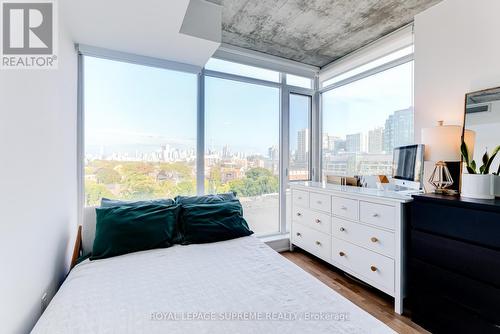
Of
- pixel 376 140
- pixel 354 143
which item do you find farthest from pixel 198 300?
pixel 354 143

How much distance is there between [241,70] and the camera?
311 centimetres

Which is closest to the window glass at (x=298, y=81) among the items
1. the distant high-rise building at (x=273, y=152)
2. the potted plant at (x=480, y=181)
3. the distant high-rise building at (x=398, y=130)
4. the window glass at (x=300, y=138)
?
the window glass at (x=300, y=138)

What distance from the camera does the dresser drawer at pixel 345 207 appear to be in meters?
2.28

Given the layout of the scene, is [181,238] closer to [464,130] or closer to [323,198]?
[323,198]

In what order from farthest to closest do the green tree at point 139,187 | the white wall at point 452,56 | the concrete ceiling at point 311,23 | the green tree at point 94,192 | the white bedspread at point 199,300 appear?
the green tree at point 139,187 < the green tree at point 94,192 < the concrete ceiling at point 311,23 < the white wall at point 452,56 < the white bedspread at point 199,300

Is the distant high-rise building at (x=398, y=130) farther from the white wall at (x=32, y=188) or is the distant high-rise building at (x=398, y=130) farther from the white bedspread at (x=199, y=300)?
the white wall at (x=32, y=188)

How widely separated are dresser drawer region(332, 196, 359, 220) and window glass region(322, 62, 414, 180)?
771mm

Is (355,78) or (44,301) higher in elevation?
(355,78)

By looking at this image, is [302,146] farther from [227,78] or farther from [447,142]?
[447,142]

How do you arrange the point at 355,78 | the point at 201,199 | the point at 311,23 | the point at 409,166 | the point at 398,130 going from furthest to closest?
the point at 355,78 < the point at 398,130 < the point at 311,23 < the point at 201,199 < the point at 409,166

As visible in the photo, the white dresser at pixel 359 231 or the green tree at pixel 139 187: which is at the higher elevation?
the green tree at pixel 139 187

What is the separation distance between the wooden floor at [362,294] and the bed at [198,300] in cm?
106

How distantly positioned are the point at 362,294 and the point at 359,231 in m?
0.60

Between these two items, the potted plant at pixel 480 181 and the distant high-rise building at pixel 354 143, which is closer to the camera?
the potted plant at pixel 480 181
